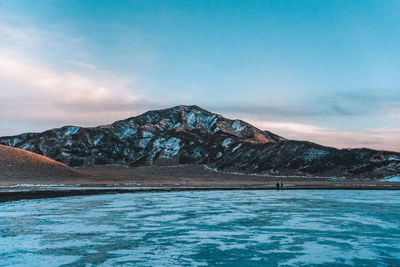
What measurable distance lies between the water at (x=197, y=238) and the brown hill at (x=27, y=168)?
52.0 metres

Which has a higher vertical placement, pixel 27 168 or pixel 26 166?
pixel 26 166

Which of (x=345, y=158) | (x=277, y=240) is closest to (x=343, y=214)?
(x=277, y=240)

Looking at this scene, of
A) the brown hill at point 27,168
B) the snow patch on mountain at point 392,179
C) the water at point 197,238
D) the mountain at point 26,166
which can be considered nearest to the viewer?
the water at point 197,238

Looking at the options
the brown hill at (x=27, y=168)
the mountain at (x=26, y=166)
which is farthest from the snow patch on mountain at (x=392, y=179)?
the mountain at (x=26, y=166)

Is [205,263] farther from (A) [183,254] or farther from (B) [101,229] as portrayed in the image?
(B) [101,229]

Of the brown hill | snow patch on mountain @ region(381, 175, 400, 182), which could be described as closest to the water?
the brown hill

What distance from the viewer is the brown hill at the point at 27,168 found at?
7375 cm

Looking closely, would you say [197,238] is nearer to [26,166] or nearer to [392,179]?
[26,166]

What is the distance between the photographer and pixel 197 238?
55.6 ft

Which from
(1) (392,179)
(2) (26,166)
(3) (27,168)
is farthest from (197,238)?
(1) (392,179)

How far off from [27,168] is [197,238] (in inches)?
2864

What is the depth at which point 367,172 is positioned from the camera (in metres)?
108

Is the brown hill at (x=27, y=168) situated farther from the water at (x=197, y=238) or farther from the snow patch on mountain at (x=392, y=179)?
the snow patch on mountain at (x=392, y=179)

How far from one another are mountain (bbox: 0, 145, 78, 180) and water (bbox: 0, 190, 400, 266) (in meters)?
54.3
